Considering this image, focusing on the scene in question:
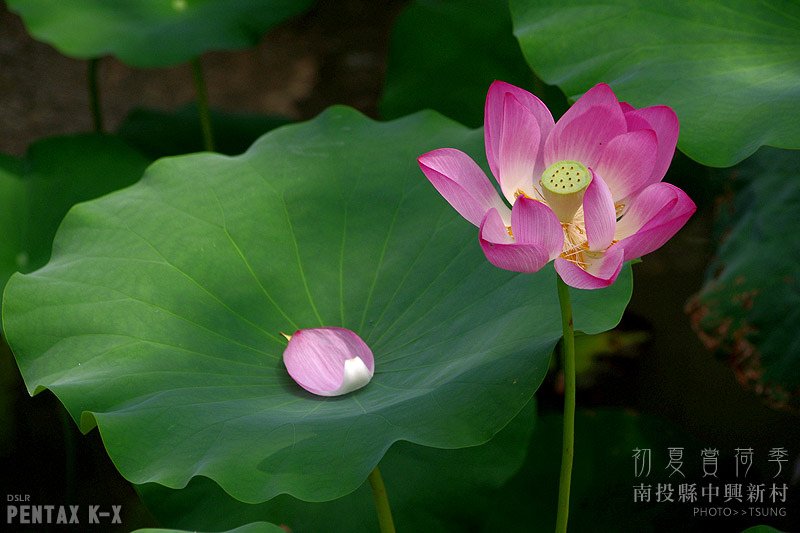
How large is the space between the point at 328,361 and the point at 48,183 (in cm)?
111

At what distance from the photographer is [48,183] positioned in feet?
6.39

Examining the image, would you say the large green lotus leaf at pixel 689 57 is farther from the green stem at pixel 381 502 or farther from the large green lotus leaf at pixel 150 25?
the large green lotus leaf at pixel 150 25

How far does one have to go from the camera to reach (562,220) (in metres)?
0.94

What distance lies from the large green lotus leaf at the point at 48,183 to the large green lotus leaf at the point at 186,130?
0.35 m

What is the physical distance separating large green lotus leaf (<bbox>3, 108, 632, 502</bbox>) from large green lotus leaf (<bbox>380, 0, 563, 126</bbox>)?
0.76 metres

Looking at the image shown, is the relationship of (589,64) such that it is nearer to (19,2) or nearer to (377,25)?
(19,2)

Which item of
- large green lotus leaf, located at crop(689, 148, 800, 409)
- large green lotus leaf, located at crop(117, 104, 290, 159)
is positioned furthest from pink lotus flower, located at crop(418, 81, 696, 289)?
large green lotus leaf, located at crop(117, 104, 290, 159)

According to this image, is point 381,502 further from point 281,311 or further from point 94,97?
point 94,97

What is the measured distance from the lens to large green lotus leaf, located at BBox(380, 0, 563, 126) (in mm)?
2186

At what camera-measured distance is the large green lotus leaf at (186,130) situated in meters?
2.42

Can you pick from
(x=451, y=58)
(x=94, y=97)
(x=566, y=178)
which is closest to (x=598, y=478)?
→ (x=566, y=178)

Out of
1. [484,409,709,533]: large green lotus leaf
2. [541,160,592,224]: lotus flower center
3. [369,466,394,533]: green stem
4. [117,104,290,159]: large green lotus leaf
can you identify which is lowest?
[369,466,394,533]: green stem

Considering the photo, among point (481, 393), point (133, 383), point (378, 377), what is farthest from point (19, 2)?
point (481, 393)

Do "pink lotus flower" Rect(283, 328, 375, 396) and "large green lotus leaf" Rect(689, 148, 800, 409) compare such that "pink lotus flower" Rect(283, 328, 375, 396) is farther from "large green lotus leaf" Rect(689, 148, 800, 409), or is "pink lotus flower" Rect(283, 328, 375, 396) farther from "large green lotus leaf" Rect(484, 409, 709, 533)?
"large green lotus leaf" Rect(689, 148, 800, 409)
